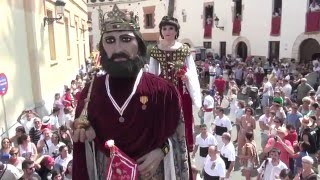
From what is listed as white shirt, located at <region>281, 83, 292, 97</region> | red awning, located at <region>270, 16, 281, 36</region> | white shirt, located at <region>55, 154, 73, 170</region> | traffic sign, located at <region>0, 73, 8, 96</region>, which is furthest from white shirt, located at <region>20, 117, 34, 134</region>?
red awning, located at <region>270, 16, 281, 36</region>

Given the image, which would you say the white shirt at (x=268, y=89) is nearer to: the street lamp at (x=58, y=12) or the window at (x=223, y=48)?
the street lamp at (x=58, y=12)

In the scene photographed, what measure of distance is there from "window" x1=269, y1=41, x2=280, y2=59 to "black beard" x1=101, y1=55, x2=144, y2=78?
62.1 feet

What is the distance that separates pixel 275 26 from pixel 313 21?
8.10 feet

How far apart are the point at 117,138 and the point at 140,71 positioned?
18.8 inches

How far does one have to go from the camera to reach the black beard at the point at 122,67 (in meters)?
2.46

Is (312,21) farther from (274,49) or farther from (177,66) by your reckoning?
(177,66)

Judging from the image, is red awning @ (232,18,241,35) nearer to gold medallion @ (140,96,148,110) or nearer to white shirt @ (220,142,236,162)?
white shirt @ (220,142,236,162)

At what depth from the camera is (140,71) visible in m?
2.59

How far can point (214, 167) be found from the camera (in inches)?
221

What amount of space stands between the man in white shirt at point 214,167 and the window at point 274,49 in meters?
15.9

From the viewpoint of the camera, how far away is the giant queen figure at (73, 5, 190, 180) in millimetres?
2451

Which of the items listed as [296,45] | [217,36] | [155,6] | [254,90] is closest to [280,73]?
[254,90]

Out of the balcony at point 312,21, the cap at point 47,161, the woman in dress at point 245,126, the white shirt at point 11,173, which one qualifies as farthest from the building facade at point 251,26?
the white shirt at point 11,173

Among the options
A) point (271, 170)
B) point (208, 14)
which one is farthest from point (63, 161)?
point (208, 14)
